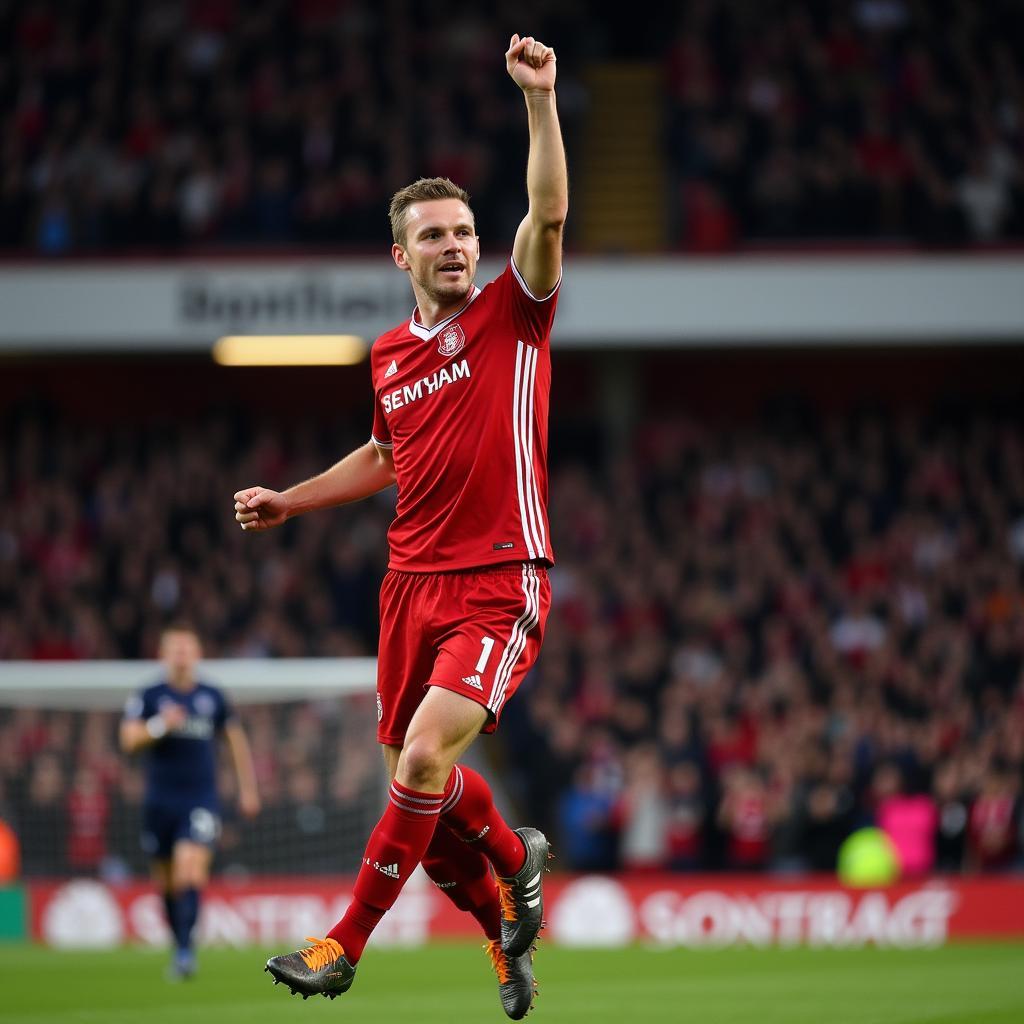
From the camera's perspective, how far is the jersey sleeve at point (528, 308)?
20.0 feet

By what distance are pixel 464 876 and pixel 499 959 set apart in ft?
1.05

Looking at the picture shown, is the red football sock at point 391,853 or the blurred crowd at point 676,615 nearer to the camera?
the red football sock at point 391,853

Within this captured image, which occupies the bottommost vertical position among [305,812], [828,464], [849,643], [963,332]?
Answer: [305,812]

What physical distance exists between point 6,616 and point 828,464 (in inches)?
369

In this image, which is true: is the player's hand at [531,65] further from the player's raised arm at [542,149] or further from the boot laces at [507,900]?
the boot laces at [507,900]

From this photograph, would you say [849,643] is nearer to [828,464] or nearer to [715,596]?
[715,596]

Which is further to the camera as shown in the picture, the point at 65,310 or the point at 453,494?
the point at 65,310

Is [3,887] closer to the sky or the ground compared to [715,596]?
closer to the ground

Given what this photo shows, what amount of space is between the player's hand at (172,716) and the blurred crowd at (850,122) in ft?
37.2

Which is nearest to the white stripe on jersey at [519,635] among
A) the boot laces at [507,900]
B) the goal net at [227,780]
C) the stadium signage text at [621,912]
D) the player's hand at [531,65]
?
the boot laces at [507,900]

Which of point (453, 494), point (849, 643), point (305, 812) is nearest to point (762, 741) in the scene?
point (849, 643)

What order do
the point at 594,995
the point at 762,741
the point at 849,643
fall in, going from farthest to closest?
the point at 849,643
the point at 762,741
the point at 594,995

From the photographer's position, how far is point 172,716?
1139cm

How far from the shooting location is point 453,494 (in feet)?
20.0
